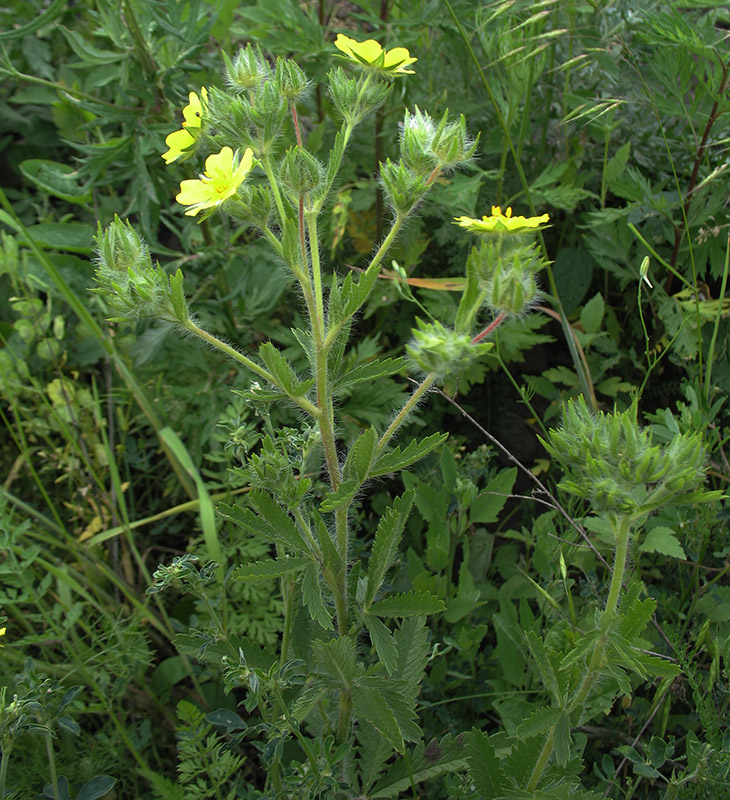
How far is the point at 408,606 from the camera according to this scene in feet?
4.16

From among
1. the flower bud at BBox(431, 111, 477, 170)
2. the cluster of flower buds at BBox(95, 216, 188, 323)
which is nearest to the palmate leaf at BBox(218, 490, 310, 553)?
the cluster of flower buds at BBox(95, 216, 188, 323)

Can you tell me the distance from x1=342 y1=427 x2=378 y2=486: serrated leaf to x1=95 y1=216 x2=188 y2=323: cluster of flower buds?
374mm

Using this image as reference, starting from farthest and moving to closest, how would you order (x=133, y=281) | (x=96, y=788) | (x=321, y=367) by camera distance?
(x=96, y=788)
(x=321, y=367)
(x=133, y=281)

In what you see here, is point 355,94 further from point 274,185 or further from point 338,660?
point 338,660

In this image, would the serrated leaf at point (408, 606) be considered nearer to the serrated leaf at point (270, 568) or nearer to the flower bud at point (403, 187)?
the serrated leaf at point (270, 568)

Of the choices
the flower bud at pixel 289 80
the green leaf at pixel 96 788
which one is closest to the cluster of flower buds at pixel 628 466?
the flower bud at pixel 289 80

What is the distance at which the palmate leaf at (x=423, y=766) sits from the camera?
1.38 m

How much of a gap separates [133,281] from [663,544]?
1197 millimetres

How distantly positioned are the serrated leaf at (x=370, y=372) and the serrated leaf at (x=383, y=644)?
44 cm

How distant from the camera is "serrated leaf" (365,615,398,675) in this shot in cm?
124

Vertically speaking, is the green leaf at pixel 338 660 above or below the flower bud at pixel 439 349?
below

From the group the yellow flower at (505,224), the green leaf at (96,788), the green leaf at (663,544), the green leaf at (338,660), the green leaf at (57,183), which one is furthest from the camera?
the green leaf at (57,183)

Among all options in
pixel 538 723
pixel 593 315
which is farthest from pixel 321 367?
pixel 593 315

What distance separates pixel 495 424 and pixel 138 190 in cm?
137
